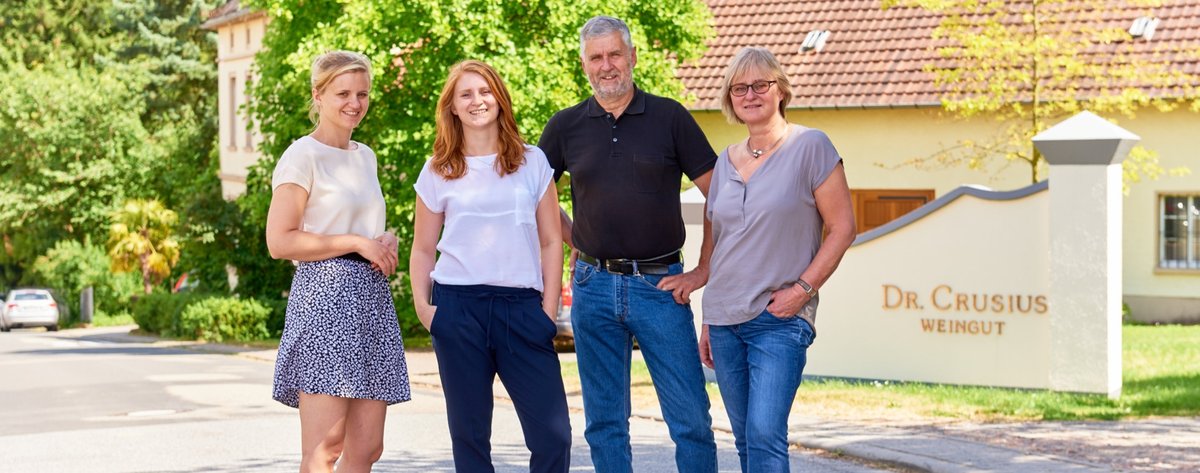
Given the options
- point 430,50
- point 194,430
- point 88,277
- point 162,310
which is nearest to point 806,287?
point 194,430

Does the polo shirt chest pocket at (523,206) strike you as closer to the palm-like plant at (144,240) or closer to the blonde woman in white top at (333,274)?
the blonde woman in white top at (333,274)

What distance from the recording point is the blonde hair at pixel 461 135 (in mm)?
5688

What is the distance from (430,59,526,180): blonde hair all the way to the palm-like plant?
136 ft

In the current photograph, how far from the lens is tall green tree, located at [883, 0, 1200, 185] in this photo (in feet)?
71.9

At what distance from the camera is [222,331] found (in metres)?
31.2

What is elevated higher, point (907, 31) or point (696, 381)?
point (907, 31)

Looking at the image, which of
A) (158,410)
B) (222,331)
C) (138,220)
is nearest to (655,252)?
(158,410)

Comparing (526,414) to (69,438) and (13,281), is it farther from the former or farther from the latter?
(13,281)

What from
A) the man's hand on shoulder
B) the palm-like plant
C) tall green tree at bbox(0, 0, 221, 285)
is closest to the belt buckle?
the man's hand on shoulder

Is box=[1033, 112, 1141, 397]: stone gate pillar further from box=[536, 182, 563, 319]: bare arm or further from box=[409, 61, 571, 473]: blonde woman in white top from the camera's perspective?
box=[409, 61, 571, 473]: blonde woman in white top

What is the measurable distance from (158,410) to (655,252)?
372 inches

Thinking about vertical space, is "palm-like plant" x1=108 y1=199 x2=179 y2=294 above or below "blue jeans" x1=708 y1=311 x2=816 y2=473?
above

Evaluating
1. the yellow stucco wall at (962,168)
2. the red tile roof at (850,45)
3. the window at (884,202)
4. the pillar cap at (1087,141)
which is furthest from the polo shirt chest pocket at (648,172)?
the window at (884,202)

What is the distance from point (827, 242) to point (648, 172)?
0.70m
